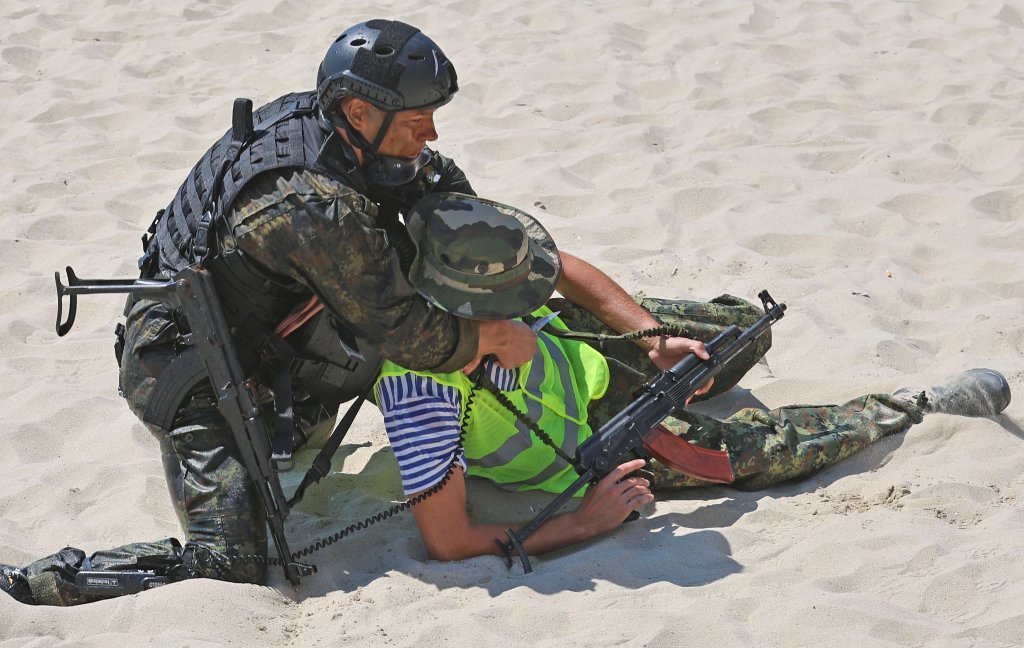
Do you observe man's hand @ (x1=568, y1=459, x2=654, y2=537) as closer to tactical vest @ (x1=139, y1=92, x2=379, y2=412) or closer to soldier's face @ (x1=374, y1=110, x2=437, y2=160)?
tactical vest @ (x1=139, y1=92, x2=379, y2=412)

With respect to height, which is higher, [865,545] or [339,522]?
[865,545]

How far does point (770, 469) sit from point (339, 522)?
144 centimetres

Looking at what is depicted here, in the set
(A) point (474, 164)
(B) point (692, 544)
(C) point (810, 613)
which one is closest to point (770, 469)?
(B) point (692, 544)

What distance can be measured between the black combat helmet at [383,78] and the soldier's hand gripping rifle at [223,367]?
0.61 metres

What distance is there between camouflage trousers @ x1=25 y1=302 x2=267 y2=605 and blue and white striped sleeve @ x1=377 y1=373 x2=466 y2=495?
466mm

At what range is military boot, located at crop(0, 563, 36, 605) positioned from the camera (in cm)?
351

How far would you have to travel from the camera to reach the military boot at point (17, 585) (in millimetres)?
3506

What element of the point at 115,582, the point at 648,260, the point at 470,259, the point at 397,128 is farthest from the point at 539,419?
the point at 648,260

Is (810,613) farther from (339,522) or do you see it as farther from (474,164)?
(474,164)

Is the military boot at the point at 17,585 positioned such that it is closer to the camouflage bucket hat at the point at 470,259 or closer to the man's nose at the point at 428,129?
the camouflage bucket hat at the point at 470,259

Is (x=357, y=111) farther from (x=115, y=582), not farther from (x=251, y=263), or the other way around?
(x=115, y=582)

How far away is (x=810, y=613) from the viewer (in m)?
3.29

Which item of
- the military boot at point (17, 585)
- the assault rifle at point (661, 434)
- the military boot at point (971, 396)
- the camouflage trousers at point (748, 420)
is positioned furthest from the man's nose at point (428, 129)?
the military boot at point (971, 396)

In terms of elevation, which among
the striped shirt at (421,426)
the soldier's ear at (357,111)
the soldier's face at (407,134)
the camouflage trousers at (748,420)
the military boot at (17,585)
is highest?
the soldier's ear at (357,111)
